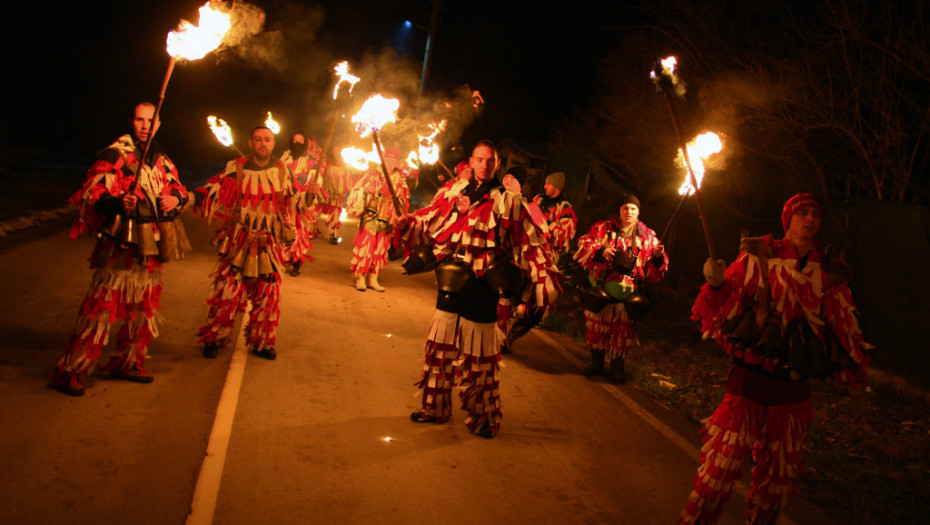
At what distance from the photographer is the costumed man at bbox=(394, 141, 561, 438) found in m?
5.23

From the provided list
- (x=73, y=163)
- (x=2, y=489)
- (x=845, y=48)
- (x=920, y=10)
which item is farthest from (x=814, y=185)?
(x=73, y=163)

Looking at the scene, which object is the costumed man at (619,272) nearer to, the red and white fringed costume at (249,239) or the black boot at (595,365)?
the black boot at (595,365)

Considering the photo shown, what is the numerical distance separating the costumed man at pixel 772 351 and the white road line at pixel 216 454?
2.79 metres

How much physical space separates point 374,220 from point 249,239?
16.0ft

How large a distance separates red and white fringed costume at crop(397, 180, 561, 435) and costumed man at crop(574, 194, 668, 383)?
2082 mm

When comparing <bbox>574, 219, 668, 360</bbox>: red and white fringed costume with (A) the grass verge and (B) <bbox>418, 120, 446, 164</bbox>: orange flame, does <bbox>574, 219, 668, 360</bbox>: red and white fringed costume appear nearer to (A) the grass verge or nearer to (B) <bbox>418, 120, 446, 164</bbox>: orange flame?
(A) the grass verge

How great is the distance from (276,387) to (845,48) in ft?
30.6

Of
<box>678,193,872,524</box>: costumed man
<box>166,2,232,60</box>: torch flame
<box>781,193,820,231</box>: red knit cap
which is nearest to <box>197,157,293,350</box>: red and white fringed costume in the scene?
<box>166,2,232,60</box>: torch flame

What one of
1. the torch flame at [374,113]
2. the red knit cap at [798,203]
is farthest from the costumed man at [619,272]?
the red knit cap at [798,203]

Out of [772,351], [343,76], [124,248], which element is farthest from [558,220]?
[124,248]

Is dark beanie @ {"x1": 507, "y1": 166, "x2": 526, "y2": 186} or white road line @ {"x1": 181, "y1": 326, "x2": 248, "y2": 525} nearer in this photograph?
white road line @ {"x1": 181, "y1": 326, "x2": 248, "y2": 525}

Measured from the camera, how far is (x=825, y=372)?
12.8ft

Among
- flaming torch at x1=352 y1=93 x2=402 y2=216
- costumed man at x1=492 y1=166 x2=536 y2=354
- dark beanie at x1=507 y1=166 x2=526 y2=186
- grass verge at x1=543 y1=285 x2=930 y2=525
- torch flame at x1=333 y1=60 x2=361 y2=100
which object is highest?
torch flame at x1=333 y1=60 x2=361 y2=100

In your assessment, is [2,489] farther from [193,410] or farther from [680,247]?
[680,247]
